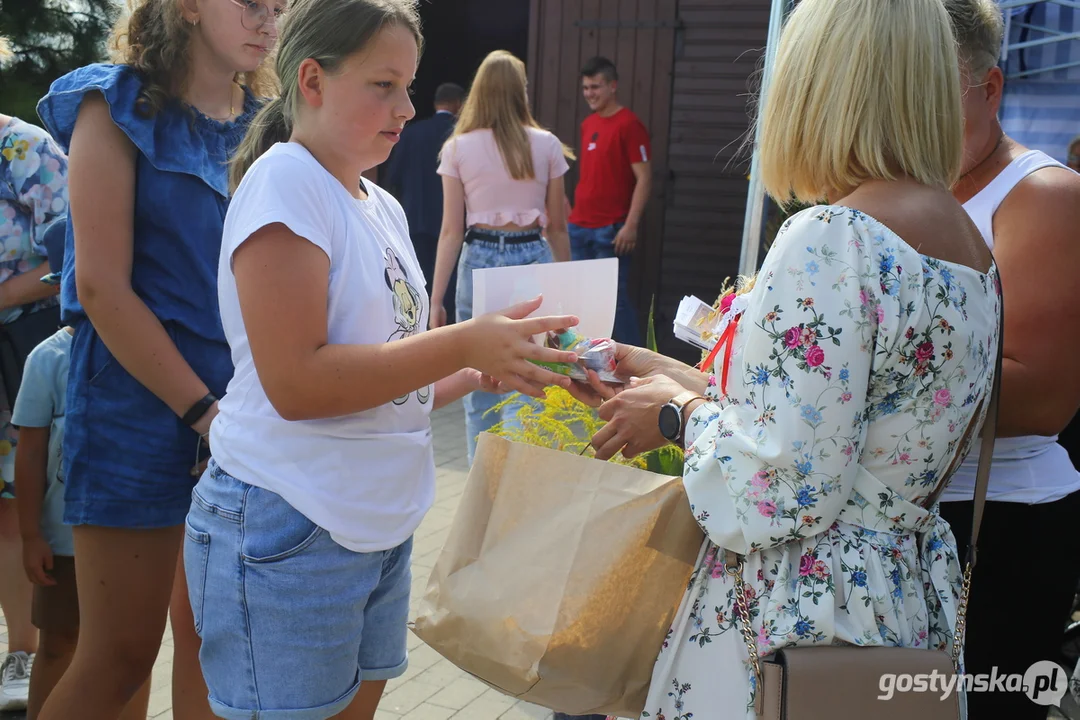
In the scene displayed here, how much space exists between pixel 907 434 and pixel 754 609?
0.35m

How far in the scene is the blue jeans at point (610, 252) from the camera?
7.02 m

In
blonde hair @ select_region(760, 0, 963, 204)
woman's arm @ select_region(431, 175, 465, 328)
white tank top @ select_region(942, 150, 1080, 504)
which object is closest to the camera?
blonde hair @ select_region(760, 0, 963, 204)

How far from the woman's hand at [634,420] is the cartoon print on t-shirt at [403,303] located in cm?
36

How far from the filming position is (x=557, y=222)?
5473 mm

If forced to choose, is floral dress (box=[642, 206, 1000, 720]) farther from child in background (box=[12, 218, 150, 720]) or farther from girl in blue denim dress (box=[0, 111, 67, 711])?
girl in blue denim dress (box=[0, 111, 67, 711])

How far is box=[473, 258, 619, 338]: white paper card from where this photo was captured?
170cm

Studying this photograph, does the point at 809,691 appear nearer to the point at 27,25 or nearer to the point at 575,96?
the point at 27,25

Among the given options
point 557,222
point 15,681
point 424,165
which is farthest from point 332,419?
point 424,165

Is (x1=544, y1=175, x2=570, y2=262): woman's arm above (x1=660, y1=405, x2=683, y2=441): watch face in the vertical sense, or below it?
below

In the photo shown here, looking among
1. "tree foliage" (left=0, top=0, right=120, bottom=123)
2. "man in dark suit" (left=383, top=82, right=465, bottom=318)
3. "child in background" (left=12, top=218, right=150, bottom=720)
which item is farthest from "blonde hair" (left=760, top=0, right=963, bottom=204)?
"man in dark suit" (left=383, top=82, right=465, bottom=318)

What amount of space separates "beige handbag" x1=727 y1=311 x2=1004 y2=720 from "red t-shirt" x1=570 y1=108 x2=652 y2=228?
6121 millimetres

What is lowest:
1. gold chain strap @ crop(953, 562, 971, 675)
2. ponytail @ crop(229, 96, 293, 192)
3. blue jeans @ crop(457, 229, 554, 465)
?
blue jeans @ crop(457, 229, 554, 465)

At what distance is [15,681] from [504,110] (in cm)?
357

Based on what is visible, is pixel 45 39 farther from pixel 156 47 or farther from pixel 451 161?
pixel 156 47
